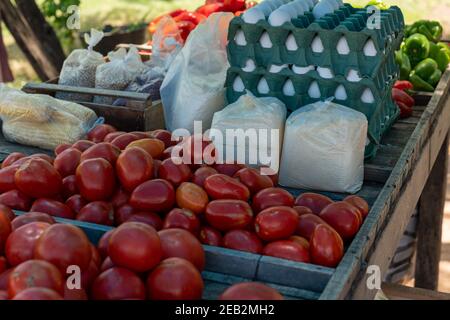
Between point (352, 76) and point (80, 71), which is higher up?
point (352, 76)

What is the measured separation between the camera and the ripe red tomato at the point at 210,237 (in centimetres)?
187

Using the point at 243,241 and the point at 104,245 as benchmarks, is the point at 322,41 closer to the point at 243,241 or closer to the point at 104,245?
the point at 243,241

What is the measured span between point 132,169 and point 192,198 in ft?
0.61

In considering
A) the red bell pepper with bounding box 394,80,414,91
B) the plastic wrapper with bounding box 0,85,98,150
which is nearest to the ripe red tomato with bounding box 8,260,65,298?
the plastic wrapper with bounding box 0,85,98,150

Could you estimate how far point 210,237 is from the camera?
1.88 metres

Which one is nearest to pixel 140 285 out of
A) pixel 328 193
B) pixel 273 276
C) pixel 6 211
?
pixel 273 276

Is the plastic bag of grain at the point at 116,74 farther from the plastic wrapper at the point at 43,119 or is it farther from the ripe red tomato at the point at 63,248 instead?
the ripe red tomato at the point at 63,248

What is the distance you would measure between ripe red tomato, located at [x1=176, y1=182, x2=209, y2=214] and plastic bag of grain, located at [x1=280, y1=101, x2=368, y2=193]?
539 mm

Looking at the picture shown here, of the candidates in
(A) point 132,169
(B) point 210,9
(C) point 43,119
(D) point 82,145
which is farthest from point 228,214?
(B) point 210,9

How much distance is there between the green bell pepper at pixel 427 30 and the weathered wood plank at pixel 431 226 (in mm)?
666

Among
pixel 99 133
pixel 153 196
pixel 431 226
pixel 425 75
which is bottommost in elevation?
pixel 431 226

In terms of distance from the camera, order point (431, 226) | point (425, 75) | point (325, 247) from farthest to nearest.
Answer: point (431, 226)
point (425, 75)
point (325, 247)

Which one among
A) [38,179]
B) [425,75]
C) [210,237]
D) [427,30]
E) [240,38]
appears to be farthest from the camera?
[427,30]
